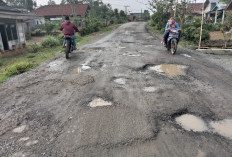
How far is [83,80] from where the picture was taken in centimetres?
477

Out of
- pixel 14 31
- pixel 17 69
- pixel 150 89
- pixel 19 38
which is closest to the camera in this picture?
pixel 150 89

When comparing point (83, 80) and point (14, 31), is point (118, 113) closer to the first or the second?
point (83, 80)

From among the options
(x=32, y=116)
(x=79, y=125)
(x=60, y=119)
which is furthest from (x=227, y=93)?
(x=32, y=116)

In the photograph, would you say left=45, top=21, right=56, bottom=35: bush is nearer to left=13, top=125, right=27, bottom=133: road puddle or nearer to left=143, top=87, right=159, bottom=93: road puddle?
left=143, top=87, right=159, bottom=93: road puddle

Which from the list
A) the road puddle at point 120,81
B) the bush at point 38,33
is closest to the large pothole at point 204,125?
the road puddle at point 120,81

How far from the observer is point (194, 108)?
132 inches

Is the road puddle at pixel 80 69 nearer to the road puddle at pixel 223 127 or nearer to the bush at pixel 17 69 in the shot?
the bush at pixel 17 69

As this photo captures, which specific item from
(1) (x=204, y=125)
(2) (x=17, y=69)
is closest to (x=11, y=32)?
(2) (x=17, y=69)

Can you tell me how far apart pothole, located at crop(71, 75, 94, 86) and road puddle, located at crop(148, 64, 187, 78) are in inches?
74.1

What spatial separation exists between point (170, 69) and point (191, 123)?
2911mm

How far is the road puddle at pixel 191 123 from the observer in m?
2.80

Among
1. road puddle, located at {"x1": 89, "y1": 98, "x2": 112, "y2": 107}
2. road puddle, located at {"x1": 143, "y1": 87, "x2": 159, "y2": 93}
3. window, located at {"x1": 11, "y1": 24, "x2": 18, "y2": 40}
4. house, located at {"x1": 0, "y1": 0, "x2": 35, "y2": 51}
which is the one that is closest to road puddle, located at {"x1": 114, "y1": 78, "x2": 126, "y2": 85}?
road puddle, located at {"x1": 143, "y1": 87, "x2": 159, "y2": 93}

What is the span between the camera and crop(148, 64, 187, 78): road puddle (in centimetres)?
527

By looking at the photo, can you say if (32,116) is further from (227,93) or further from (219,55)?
(219,55)
